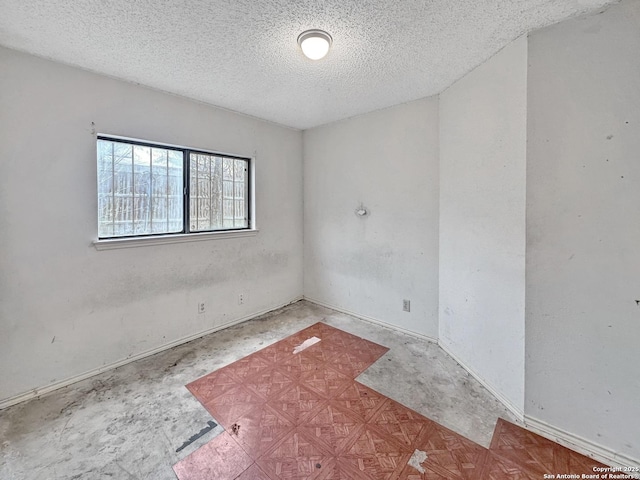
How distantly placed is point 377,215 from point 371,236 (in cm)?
27

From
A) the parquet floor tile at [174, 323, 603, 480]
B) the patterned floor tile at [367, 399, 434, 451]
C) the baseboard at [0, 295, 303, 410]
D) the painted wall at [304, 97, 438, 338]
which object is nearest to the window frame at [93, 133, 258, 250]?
the painted wall at [304, 97, 438, 338]

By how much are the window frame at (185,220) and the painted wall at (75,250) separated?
0.07 m

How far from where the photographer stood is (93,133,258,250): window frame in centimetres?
238

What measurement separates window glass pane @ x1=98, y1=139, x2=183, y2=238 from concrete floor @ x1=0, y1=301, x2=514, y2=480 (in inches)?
50.2

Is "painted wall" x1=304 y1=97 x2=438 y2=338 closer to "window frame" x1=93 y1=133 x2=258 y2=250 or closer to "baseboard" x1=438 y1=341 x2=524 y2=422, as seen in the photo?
"baseboard" x1=438 y1=341 x2=524 y2=422

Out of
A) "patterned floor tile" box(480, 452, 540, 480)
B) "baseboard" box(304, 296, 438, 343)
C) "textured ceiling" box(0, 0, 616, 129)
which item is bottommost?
"patterned floor tile" box(480, 452, 540, 480)

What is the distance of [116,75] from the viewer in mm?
2277

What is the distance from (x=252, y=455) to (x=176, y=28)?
2620 millimetres

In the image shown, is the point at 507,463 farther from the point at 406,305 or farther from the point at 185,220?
the point at 185,220

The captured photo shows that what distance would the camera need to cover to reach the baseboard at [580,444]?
57.9 inches

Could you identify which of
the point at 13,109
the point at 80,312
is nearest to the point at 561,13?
the point at 13,109

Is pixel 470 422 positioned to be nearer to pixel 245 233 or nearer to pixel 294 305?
pixel 294 305

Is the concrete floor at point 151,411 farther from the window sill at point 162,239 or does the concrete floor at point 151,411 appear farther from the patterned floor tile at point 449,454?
the window sill at point 162,239

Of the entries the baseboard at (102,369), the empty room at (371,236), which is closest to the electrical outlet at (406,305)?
the empty room at (371,236)
